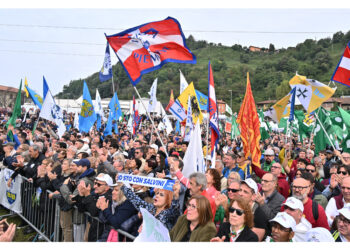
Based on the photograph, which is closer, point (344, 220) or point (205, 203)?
point (344, 220)

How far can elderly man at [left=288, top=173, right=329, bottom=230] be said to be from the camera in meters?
4.48

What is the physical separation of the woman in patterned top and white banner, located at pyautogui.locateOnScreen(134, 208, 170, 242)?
1071 millimetres

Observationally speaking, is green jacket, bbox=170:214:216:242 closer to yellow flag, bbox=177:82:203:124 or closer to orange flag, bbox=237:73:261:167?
orange flag, bbox=237:73:261:167

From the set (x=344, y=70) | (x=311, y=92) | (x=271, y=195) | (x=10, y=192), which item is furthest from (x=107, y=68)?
(x=271, y=195)

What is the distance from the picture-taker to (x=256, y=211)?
4.43m

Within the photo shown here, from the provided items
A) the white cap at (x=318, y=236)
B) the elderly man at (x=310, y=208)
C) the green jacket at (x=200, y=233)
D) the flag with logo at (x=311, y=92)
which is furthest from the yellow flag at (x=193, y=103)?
the white cap at (x=318, y=236)

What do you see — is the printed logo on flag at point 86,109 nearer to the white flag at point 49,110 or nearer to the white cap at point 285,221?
the white flag at point 49,110

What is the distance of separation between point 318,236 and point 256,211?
940mm

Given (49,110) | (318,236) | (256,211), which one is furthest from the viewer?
(49,110)

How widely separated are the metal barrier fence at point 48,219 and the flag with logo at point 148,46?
8.92ft

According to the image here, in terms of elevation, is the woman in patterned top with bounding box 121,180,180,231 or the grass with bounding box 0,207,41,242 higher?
the woman in patterned top with bounding box 121,180,180,231

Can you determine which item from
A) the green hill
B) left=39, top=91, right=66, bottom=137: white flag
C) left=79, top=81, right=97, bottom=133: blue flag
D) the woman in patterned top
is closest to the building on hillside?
the green hill

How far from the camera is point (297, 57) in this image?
151 meters

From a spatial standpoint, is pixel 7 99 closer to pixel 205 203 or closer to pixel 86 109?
pixel 86 109
